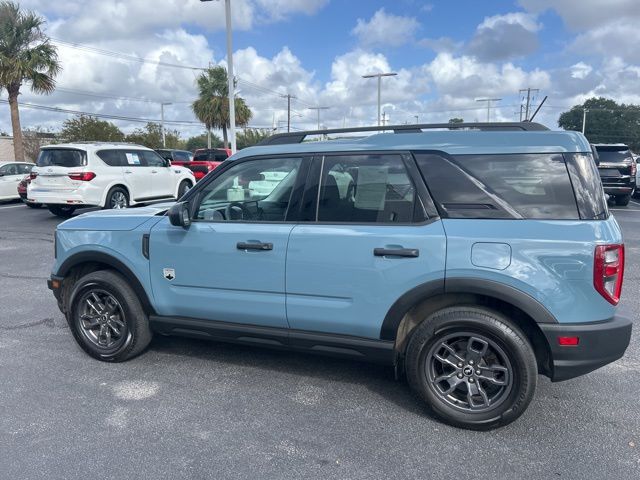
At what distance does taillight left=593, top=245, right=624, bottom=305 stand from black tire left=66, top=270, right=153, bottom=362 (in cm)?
326

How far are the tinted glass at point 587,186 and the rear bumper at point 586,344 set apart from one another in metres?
0.64

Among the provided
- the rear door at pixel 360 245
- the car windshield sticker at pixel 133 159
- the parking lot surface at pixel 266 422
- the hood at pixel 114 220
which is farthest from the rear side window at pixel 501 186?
the car windshield sticker at pixel 133 159

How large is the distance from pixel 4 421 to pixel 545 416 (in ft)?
11.6

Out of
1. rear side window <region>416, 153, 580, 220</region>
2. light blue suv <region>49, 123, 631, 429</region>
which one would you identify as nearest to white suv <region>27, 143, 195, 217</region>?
light blue suv <region>49, 123, 631, 429</region>

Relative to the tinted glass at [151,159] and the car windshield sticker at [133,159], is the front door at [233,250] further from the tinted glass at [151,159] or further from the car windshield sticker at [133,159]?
the tinted glass at [151,159]

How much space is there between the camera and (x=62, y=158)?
1188 cm

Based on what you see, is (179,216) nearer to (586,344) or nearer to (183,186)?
(586,344)

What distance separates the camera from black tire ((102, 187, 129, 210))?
1223cm

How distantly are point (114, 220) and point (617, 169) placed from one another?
15.2 m

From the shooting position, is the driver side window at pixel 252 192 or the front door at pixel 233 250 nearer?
the front door at pixel 233 250

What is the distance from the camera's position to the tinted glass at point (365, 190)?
128 inches

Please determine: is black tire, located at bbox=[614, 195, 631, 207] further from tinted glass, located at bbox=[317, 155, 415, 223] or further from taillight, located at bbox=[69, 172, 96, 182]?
taillight, located at bbox=[69, 172, 96, 182]

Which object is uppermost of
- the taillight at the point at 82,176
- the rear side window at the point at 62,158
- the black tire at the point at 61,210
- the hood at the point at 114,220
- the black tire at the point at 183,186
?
the rear side window at the point at 62,158

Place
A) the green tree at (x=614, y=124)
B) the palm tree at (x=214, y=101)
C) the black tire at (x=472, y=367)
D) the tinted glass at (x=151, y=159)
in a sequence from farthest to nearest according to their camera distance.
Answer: the green tree at (x=614, y=124) → the palm tree at (x=214, y=101) → the tinted glass at (x=151, y=159) → the black tire at (x=472, y=367)
